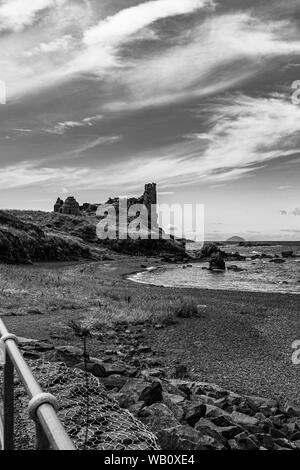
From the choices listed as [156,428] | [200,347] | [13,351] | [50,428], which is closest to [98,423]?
[156,428]

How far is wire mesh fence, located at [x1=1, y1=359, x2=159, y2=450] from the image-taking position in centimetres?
602

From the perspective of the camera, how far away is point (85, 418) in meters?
6.91

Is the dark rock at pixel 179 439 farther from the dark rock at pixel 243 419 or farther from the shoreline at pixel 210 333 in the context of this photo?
the shoreline at pixel 210 333

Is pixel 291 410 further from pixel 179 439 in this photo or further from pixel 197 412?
pixel 179 439

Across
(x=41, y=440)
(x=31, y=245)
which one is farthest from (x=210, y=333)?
(x=31, y=245)

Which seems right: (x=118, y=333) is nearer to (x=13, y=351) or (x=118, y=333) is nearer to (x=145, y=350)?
(x=145, y=350)

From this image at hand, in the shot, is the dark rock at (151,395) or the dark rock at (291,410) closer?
the dark rock at (151,395)

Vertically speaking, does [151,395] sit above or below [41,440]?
below

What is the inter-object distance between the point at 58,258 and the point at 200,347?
6374 cm

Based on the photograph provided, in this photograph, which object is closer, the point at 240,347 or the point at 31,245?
the point at 240,347

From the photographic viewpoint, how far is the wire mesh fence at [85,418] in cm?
602

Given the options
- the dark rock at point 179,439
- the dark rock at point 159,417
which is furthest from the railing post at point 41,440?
the dark rock at point 159,417
